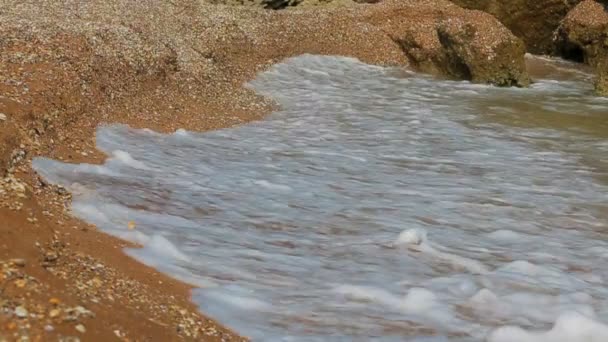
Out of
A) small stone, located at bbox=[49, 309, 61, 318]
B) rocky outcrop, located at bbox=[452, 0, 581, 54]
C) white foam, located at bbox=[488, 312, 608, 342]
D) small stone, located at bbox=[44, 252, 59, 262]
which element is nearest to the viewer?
small stone, located at bbox=[49, 309, 61, 318]

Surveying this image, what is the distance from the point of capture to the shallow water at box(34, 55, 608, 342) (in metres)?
4.72

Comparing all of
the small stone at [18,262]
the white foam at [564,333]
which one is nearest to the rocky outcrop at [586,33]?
the white foam at [564,333]

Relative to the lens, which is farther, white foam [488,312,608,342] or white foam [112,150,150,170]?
white foam [112,150,150,170]

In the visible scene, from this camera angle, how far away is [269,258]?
5.49 metres

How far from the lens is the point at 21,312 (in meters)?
3.42

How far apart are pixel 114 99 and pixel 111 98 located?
0.06 meters

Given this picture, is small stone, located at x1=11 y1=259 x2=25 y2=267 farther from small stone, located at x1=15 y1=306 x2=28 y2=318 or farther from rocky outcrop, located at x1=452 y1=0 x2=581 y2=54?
rocky outcrop, located at x1=452 y1=0 x2=581 y2=54

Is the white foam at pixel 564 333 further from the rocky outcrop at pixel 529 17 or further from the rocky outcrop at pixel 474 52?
the rocky outcrop at pixel 529 17

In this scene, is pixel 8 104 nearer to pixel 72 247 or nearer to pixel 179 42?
pixel 72 247

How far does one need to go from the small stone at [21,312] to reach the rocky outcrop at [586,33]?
688 inches

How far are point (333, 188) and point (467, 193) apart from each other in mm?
1521

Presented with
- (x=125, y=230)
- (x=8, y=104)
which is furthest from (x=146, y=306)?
(x=8, y=104)

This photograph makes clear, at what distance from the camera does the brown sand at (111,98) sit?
12.7 feet

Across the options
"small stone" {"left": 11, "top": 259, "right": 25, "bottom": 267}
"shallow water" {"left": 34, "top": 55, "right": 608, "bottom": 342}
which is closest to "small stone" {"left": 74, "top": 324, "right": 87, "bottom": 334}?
"small stone" {"left": 11, "top": 259, "right": 25, "bottom": 267}
